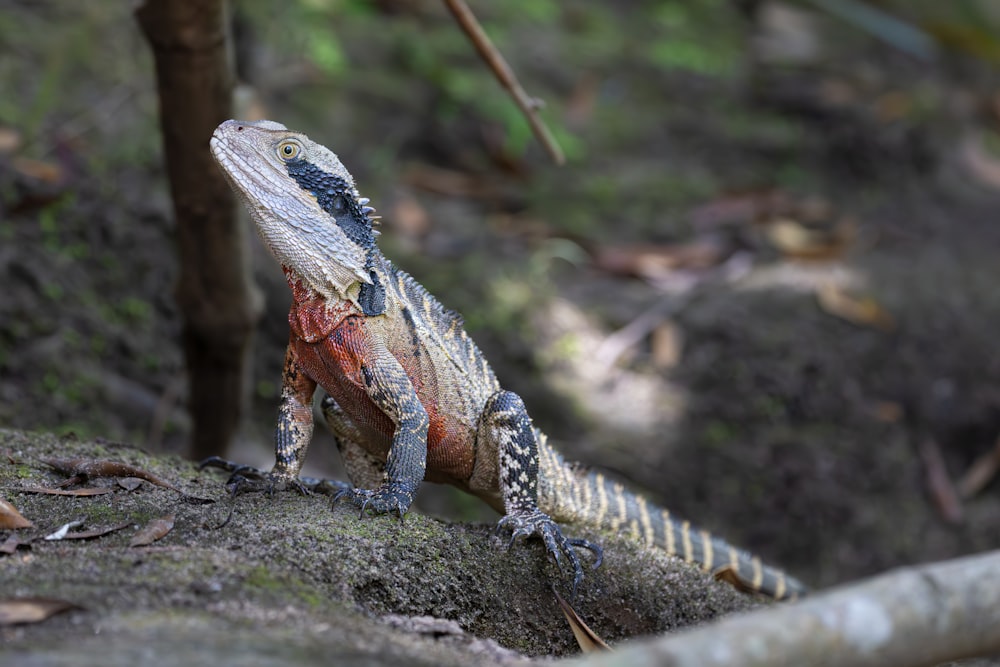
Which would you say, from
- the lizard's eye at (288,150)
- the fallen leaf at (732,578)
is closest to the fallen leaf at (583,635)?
the fallen leaf at (732,578)

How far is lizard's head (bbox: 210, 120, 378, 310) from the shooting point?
4129 millimetres

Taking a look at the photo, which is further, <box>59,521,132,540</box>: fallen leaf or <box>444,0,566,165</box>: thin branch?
<box>444,0,566,165</box>: thin branch

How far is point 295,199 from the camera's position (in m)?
4.14

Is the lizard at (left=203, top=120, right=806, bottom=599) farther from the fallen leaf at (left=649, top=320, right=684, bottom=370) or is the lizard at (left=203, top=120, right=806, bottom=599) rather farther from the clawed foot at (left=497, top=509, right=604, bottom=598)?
the fallen leaf at (left=649, top=320, right=684, bottom=370)

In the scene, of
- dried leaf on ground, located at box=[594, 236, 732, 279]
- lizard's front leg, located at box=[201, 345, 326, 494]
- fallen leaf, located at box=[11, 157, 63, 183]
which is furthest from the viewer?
dried leaf on ground, located at box=[594, 236, 732, 279]

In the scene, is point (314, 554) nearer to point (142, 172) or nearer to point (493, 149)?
point (142, 172)

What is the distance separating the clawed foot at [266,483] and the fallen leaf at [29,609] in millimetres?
1287

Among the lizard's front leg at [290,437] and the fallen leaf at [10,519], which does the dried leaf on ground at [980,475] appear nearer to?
the lizard's front leg at [290,437]

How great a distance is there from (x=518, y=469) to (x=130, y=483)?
5.07 ft

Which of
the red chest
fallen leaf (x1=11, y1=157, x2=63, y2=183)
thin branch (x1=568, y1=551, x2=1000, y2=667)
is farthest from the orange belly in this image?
fallen leaf (x1=11, y1=157, x2=63, y2=183)

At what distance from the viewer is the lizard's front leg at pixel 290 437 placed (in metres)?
4.27

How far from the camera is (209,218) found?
536 centimetres

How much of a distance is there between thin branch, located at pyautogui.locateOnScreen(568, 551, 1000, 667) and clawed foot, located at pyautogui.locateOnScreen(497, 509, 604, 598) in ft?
5.86

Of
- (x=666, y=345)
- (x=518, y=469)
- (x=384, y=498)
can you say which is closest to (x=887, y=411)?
(x=666, y=345)
